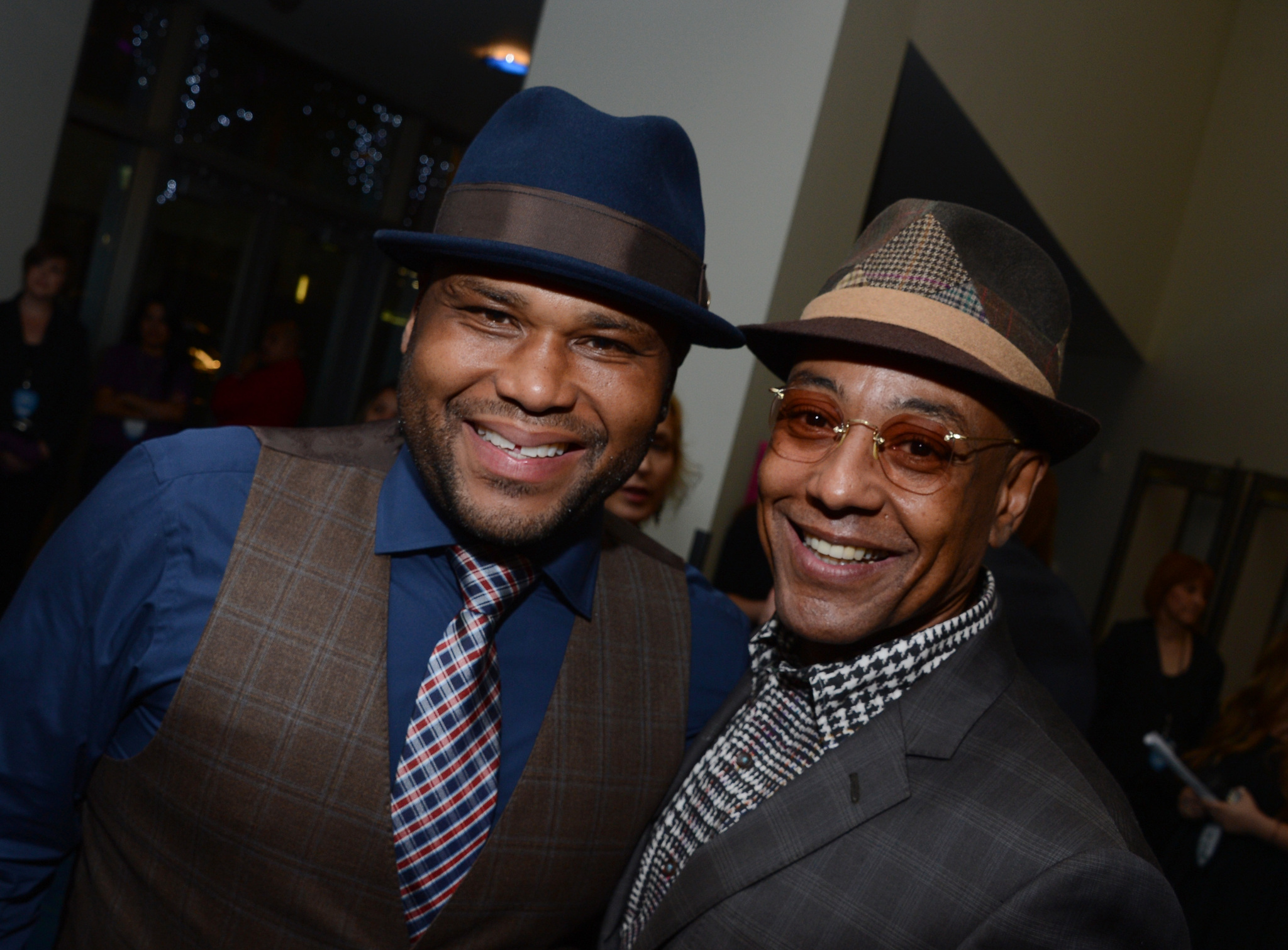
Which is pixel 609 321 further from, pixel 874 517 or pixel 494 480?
pixel 874 517

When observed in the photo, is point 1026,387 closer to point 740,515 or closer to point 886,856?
point 886,856

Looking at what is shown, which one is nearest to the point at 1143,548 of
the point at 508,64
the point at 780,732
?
the point at 508,64

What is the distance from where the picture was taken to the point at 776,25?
2.66m

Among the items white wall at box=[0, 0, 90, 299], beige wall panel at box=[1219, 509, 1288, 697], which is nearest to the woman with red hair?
beige wall panel at box=[1219, 509, 1288, 697]

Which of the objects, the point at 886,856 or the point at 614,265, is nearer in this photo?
the point at 886,856

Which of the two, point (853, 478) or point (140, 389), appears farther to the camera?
point (140, 389)

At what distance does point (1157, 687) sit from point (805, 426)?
11.0 ft

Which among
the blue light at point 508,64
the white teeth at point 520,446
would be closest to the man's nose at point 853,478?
the white teeth at point 520,446

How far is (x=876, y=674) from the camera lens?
127cm

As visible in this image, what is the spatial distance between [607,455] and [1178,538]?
7.00m

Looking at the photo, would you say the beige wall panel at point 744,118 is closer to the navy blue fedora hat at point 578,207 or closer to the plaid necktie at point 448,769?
the navy blue fedora hat at point 578,207

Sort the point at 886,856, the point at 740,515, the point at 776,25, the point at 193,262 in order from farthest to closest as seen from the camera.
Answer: the point at 193,262 → the point at 740,515 → the point at 776,25 → the point at 886,856

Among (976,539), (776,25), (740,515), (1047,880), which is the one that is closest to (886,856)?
(1047,880)

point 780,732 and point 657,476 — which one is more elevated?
point 657,476
